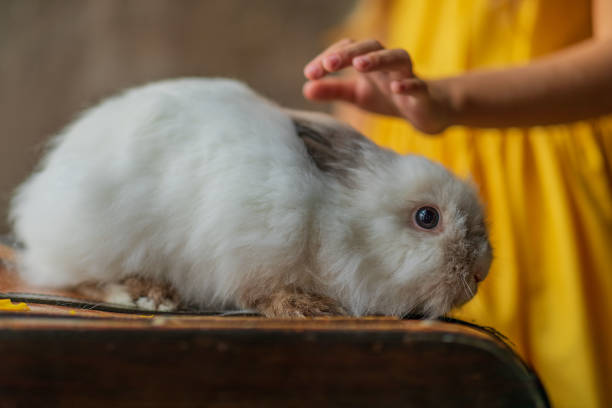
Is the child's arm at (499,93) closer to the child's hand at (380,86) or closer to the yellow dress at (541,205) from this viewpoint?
the child's hand at (380,86)

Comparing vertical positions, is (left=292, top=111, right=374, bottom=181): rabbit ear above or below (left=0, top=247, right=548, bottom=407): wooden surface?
above

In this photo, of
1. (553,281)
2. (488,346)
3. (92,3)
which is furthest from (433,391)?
(92,3)

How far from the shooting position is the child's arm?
0.74 meters

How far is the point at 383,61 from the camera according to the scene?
0.64m

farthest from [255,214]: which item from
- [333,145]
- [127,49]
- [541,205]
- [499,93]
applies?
[127,49]

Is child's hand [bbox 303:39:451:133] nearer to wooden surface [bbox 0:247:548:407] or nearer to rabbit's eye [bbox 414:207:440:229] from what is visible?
rabbit's eye [bbox 414:207:440:229]

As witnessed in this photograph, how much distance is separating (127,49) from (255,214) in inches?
53.8

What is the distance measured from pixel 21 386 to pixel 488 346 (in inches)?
12.4

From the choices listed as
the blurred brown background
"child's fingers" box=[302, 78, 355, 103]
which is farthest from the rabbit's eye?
the blurred brown background

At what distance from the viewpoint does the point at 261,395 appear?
0.39m

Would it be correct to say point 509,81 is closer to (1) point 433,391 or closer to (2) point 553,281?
(2) point 553,281

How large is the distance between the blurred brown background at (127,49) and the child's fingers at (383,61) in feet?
3.75

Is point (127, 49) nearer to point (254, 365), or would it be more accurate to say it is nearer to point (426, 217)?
point (426, 217)

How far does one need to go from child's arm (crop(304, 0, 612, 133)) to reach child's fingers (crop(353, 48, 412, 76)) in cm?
2
